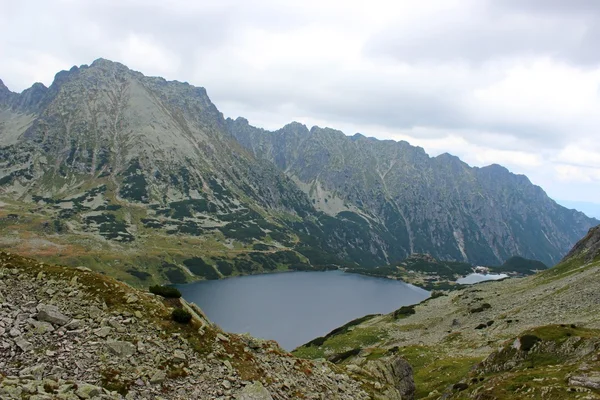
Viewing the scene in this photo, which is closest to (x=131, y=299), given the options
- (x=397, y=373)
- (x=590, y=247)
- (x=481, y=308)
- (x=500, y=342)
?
(x=397, y=373)

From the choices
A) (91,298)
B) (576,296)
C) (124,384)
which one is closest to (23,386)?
(124,384)

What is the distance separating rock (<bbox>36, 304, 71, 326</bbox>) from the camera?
873 inches

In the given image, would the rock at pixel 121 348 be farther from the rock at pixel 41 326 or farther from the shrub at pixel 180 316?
the shrub at pixel 180 316

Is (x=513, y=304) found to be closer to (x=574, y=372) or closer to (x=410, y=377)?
(x=410, y=377)

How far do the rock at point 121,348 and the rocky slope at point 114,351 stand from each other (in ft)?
0.18

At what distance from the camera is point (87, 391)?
17.9 meters

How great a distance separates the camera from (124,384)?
1986 centimetres

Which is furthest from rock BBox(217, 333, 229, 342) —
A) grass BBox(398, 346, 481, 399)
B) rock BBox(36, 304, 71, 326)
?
grass BBox(398, 346, 481, 399)

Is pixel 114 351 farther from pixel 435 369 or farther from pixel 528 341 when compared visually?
pixel 435 369

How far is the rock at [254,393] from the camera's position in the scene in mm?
22761

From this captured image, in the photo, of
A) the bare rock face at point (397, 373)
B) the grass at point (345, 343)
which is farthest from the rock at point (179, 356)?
the grass at point (345, 343)

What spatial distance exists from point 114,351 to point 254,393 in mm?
8256

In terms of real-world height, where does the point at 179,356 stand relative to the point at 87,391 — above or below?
below

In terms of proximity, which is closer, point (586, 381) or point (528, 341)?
point (586, 381)
